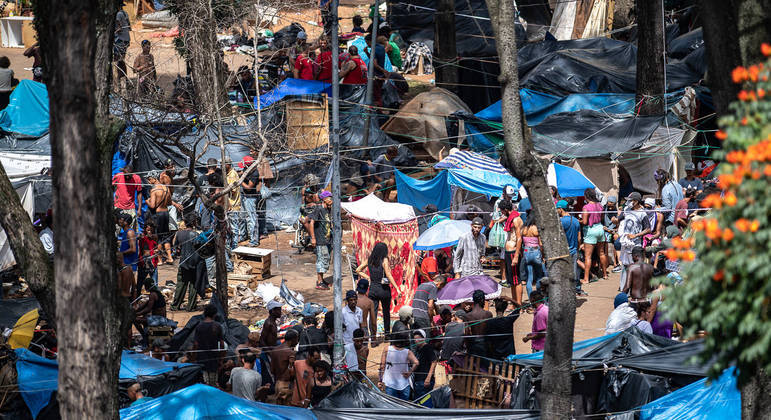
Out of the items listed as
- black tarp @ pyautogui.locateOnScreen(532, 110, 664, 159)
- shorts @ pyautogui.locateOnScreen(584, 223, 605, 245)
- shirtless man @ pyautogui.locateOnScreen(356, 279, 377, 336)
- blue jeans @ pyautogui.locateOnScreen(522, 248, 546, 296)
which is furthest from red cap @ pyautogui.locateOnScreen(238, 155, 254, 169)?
shorts @ pyautogui.locateOnScreen(584, 223, 605, 245)

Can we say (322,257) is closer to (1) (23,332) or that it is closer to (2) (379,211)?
(2) (379,211)

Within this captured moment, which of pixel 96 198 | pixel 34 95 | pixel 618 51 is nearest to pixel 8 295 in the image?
pixel 34 95

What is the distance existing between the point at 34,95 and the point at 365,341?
12.5 metres

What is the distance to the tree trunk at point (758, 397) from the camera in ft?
24.3

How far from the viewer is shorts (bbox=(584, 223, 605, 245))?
14.8 m

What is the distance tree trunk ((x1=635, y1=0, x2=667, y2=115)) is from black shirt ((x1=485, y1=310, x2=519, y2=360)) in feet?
33.0

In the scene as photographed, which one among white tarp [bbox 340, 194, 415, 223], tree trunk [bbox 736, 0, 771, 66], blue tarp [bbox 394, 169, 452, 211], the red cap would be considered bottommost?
white tarp [bbox 340, 194, 415, 223]

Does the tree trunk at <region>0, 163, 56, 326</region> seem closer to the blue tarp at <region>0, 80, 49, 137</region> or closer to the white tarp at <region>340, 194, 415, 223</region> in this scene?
the white tarp at <region>340, 194, 415, 223</region>

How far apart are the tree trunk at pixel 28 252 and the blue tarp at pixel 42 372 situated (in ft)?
6.79

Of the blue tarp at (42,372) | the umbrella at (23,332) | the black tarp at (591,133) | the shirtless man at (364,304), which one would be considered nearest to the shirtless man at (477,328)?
the shirtless man at (364,304)

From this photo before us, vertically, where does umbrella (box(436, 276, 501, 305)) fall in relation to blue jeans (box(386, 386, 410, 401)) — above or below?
above

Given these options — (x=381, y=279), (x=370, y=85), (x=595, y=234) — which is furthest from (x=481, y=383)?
(x=370, y=85)

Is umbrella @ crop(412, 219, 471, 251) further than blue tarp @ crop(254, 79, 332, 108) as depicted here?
No

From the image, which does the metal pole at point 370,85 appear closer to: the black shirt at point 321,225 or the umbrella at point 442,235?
the black shirt at point 321,225
